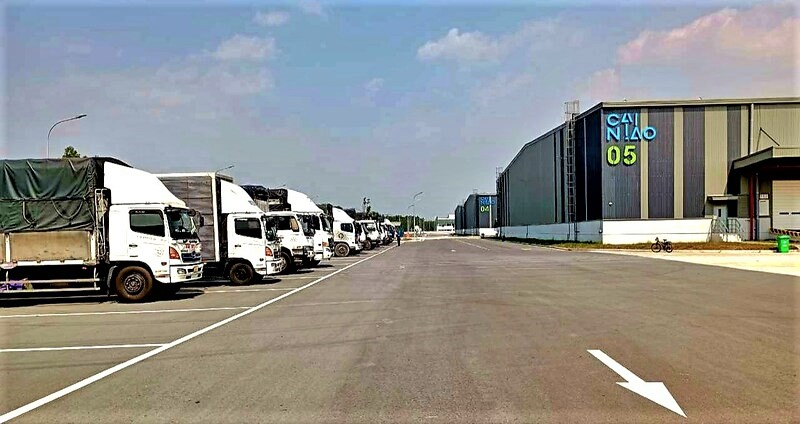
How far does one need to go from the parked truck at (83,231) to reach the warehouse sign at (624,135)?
3998cm

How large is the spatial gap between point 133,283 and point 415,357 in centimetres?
978

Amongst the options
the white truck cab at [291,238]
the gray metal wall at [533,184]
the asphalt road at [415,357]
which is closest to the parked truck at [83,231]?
the asphalt road at [415,357]

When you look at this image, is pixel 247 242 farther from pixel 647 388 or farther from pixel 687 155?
pixel 687 155

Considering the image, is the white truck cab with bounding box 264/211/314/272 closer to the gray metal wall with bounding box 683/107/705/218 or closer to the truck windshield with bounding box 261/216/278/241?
the truck windshield with bounding box 261/216/278/241

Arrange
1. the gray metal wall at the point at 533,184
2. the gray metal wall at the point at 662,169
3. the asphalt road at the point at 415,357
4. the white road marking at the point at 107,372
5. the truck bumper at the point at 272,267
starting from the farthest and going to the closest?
the gray metal wall at the point at 533,184, the gray metal wall at the point at 662,169, the truck bumper at the point at 272,267, the white road marking at the point at 107,372, the asphalt road at the point at 415,357

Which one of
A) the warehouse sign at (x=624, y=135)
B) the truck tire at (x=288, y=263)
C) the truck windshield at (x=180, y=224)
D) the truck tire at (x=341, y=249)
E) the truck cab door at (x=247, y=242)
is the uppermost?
the warehouse sign at (x=624, y=135)

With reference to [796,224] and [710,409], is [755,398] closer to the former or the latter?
[710,409]

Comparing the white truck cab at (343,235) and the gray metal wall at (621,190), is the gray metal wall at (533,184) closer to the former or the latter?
the gray metal wall at (621,190)

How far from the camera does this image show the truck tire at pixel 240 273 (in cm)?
2078

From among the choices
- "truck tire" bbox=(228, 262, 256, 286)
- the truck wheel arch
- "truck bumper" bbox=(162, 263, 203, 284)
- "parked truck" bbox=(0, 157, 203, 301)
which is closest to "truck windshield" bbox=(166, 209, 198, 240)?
"parked truck" bbox=(0, 157, 203, 301)

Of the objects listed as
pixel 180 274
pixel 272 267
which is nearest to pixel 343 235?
pixel 272 267

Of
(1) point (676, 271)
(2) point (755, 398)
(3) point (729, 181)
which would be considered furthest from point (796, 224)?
(2) point (755, 398)

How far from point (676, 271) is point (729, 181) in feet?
94.0

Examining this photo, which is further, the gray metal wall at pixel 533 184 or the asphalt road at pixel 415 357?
the gray metal wall at pixel 533 184
